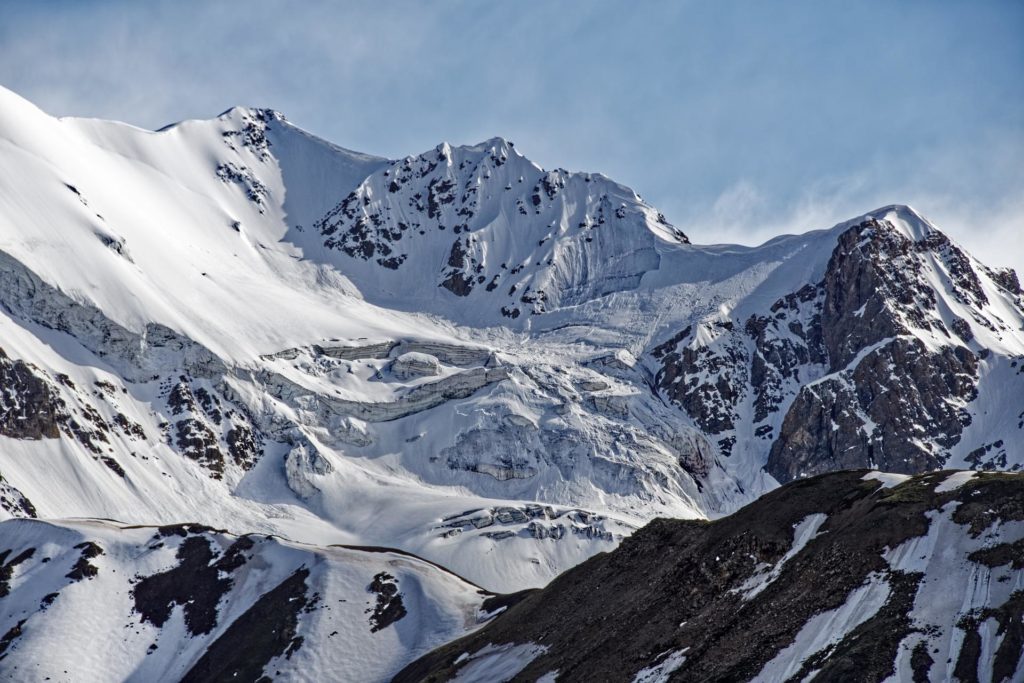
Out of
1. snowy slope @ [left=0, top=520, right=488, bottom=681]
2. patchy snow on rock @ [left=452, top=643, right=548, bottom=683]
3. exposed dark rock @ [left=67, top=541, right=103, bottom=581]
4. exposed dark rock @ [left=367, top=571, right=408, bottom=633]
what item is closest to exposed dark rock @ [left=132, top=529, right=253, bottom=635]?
snowy slope @ [left=0, top=520, right=488, bottom=681]

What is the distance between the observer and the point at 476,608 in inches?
6014

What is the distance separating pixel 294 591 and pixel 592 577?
55742 mm

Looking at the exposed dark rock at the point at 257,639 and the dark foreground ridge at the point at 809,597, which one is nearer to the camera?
the dark foreground ridge at the point at 809,597

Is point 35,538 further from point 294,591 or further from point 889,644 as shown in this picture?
point 889,644

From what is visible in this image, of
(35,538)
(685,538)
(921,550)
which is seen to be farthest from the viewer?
(35,538)

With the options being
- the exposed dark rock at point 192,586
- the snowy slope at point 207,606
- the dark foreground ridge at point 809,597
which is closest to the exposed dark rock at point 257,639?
the snowy slope at point 207,606

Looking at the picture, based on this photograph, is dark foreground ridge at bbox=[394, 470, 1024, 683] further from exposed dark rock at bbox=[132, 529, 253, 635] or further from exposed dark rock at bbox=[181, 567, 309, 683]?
exposed dark rock at bbox=[132, 529, 253, 635]

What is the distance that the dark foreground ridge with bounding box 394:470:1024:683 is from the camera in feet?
238

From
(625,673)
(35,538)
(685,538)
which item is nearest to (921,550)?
(625,673)

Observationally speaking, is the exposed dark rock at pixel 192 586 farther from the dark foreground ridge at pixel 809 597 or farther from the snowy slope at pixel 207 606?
the dark foreground ridge at pixel 809 597

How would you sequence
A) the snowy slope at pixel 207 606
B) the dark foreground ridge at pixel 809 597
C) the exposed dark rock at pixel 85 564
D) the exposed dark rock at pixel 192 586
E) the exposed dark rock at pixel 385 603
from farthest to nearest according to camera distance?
1. the exposed dark rock at pixel 85 564
2. the exposed dark rock at pixel 192 586
3. the exposed dark rock at pixel 385 603
4. the snowy slope at pixel 207 606
5. the dark foreground ridge at pixel 809 597

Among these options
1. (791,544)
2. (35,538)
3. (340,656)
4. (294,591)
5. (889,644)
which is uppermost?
(35,538)

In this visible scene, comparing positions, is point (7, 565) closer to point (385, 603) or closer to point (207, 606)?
point (207, 606)

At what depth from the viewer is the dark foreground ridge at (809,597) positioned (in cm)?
7262
